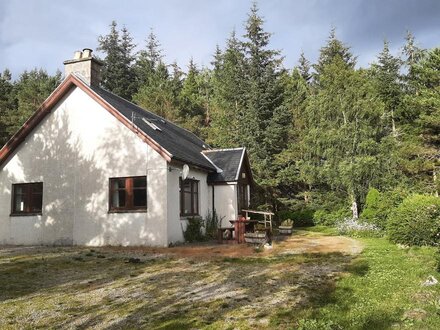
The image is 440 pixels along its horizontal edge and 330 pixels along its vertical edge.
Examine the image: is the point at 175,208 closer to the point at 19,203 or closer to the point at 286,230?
the point at 286,230

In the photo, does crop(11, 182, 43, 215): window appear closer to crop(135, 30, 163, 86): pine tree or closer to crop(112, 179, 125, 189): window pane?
crop(112, 179, 125, 189): window pane

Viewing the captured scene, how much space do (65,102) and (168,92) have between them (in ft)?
83.0

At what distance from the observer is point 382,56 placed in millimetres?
37344

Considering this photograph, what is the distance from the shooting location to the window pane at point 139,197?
51.1ft

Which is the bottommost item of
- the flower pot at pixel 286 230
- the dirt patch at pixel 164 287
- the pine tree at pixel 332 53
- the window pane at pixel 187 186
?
the dirt patch at pixel 164 287

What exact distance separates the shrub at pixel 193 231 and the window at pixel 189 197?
1.29 feet

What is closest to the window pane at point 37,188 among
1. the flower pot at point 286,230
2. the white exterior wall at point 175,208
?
the white exterior wall at point 175,208

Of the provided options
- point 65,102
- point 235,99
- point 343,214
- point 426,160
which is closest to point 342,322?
point 65,102

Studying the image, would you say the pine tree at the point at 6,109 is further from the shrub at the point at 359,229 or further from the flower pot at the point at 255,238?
the shrub at the point at 359,229

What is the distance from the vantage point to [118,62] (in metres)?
55.4

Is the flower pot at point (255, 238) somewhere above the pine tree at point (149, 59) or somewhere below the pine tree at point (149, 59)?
below

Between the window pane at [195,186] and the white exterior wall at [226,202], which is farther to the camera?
the white exterior wall at [226,202]

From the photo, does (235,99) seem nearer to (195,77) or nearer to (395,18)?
(195,77)

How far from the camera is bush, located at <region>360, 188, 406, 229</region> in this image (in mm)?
20156
